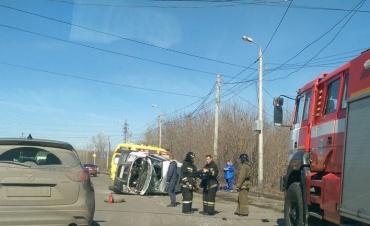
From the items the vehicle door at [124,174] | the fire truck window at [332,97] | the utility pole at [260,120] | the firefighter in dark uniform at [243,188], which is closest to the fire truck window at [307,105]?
the fire truck window at [332,97]

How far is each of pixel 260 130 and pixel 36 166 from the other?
23484 mm

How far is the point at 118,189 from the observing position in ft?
82.6

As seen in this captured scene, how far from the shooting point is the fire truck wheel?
10.6 meters

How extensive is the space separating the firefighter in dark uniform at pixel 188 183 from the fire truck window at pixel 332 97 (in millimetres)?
6601

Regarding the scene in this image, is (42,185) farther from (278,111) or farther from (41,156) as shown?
(278,111)

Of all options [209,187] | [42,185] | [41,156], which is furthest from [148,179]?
[42,185]

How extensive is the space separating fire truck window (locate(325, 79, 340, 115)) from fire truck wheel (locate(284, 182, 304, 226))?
1625 millimetres

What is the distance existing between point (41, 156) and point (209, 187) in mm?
7513

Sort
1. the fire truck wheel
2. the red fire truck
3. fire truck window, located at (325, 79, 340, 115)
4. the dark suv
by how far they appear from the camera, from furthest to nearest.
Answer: the fire truck wheel, fire truck window, located at (325, 79, 340, 115), the dark suv, the red fire truck

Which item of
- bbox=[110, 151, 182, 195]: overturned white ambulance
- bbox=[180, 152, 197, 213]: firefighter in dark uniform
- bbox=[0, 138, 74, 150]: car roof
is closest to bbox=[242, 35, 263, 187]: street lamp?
bbox=[110, 151, 182, 195]: overturned white ambulance

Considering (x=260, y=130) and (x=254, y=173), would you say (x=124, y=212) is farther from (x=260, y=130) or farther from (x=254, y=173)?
(x=254, y=173)

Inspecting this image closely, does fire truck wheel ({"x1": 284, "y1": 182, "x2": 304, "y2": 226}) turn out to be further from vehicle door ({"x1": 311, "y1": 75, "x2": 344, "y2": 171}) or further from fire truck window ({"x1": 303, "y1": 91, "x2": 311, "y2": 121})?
fire truck window ({"x1": 303, "y1": 91, "x2": 311, "y2": 121})

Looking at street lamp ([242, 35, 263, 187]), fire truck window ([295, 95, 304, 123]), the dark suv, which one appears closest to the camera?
the dark suv

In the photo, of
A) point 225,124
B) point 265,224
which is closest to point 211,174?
point 265,224
